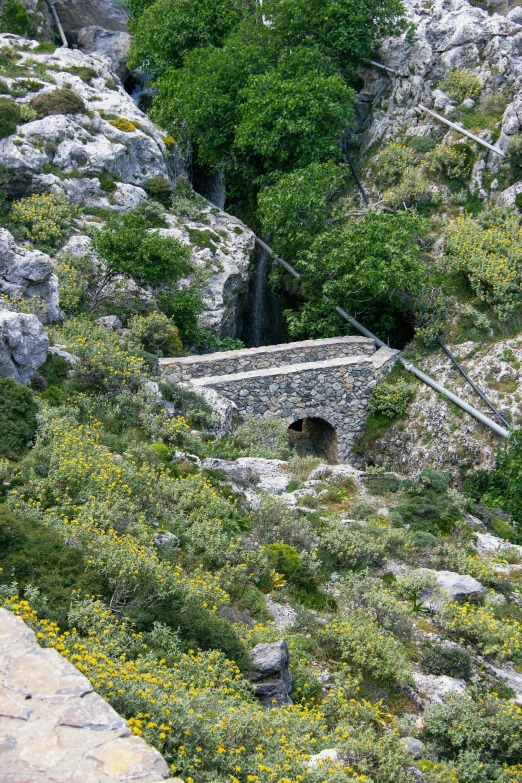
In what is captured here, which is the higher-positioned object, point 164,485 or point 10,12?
point 10,12

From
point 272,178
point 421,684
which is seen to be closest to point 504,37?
point 272,178

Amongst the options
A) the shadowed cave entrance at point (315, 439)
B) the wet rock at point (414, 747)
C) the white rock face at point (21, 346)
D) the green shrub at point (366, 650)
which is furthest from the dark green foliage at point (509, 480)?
the white rock face at point (21, 346)

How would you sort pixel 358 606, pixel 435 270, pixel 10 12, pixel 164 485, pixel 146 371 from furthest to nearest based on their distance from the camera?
pixel 10 12
pixel 435 270
pixel 146 371
pixel 164 485
pixel 358 606

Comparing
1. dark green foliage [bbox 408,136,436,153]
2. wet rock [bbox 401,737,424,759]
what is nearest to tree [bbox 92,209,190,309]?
dark green foliage [bbox 408,136,436,153]

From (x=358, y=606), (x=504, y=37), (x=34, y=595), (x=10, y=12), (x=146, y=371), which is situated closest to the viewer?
(x=34, y=595)

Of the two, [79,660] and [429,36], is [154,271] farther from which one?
[429,36]

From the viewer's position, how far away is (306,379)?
24.0m

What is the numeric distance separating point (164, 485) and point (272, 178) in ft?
61.8

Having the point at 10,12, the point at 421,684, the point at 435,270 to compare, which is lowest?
the point at 421,684

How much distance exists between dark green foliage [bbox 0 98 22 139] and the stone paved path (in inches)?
937

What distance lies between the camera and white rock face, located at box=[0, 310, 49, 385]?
15.6 meters

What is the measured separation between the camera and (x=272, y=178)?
29.8m

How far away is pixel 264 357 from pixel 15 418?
10863 mm

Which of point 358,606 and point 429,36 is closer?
point 358,606
